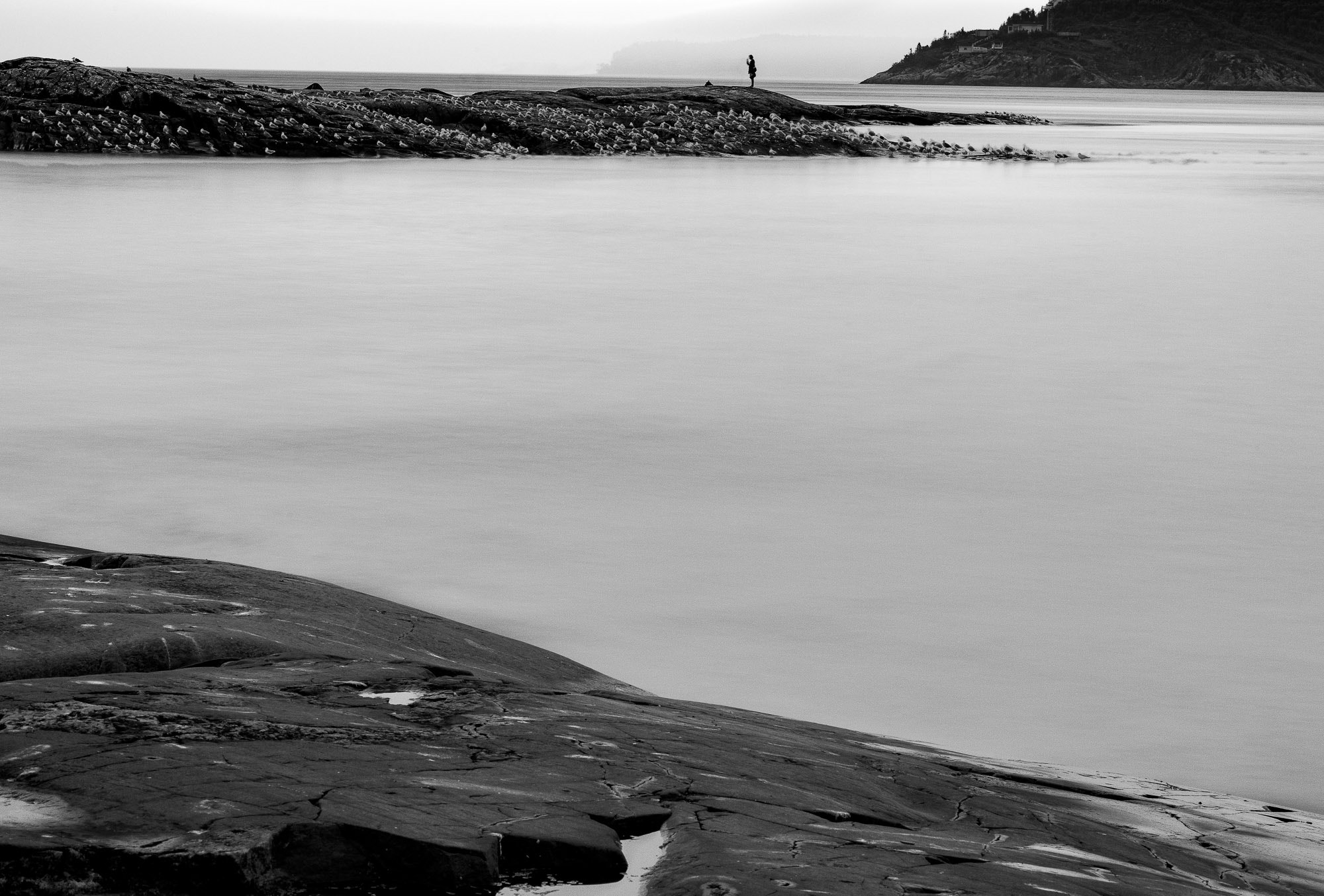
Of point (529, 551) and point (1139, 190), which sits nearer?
point (529, 551)

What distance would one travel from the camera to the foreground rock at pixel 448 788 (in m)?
2.26

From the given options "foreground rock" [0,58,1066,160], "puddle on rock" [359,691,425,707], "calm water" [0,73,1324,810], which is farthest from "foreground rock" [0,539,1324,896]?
"foreground rock" [0,58,1066,160]

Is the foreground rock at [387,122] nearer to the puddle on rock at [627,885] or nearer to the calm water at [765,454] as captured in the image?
the calm water at [765,454]

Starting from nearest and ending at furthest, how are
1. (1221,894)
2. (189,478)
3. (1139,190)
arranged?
(1221,894)
(189,478)
(1139,190)

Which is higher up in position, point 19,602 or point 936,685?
point 19,602

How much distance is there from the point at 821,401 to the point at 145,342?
5007 millimetres

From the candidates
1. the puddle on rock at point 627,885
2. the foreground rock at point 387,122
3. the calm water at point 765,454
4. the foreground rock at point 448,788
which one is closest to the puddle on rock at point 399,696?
the foreground rock at point 448,788

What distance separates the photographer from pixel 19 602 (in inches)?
140

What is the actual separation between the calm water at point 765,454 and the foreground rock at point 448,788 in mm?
729

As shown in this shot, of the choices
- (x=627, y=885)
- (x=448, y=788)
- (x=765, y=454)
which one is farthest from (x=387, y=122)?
(x=627, y=885)

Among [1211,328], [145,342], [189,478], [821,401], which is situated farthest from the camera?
[1211,328]

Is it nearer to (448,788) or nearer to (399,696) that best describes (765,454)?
(399,696)

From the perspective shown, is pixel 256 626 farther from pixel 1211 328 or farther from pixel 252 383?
pixel 1211 328

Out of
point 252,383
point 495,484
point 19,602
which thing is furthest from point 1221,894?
point 252,383
